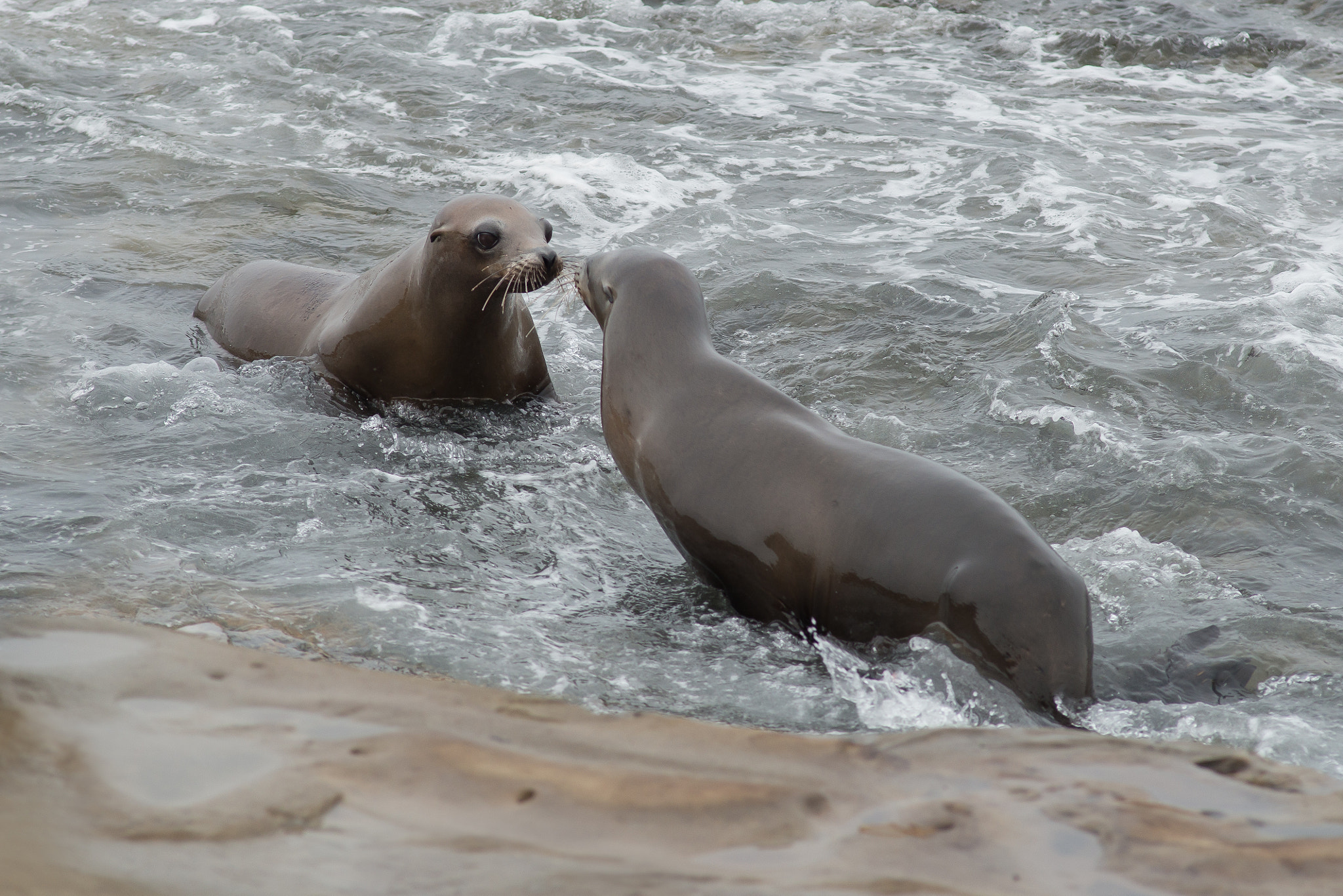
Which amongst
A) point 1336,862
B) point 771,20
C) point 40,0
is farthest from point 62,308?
point 771,20

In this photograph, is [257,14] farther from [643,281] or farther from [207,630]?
[207,630]

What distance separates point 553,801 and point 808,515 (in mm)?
2007

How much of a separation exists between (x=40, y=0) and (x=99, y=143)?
4783 mm

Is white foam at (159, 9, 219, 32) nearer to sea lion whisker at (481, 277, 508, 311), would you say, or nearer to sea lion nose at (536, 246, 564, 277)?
sea lion whisker at (481, 277, 508, 311)

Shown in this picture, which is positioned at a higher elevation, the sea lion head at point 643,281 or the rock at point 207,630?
the sea lion head at point 643,281

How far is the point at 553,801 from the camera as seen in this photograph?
7.77 feet

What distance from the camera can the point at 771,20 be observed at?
14.4 meters

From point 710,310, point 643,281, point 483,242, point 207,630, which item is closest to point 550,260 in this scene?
point 483,242

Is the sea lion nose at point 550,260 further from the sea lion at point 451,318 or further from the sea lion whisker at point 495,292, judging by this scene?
the sea lion whisker at point 495,292

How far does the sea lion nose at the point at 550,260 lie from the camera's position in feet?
18.8

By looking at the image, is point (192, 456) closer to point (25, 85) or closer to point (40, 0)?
point (25, 85)

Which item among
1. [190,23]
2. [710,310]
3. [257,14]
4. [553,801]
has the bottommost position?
[710,310]

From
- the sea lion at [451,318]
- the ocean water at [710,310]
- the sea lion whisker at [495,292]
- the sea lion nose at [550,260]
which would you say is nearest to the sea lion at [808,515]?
the ocean water at [710,310]

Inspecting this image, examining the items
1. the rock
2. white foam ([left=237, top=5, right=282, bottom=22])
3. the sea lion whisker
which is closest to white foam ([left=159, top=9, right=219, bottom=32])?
white foam ([left=237, top=5, right=282, bottom=22])
